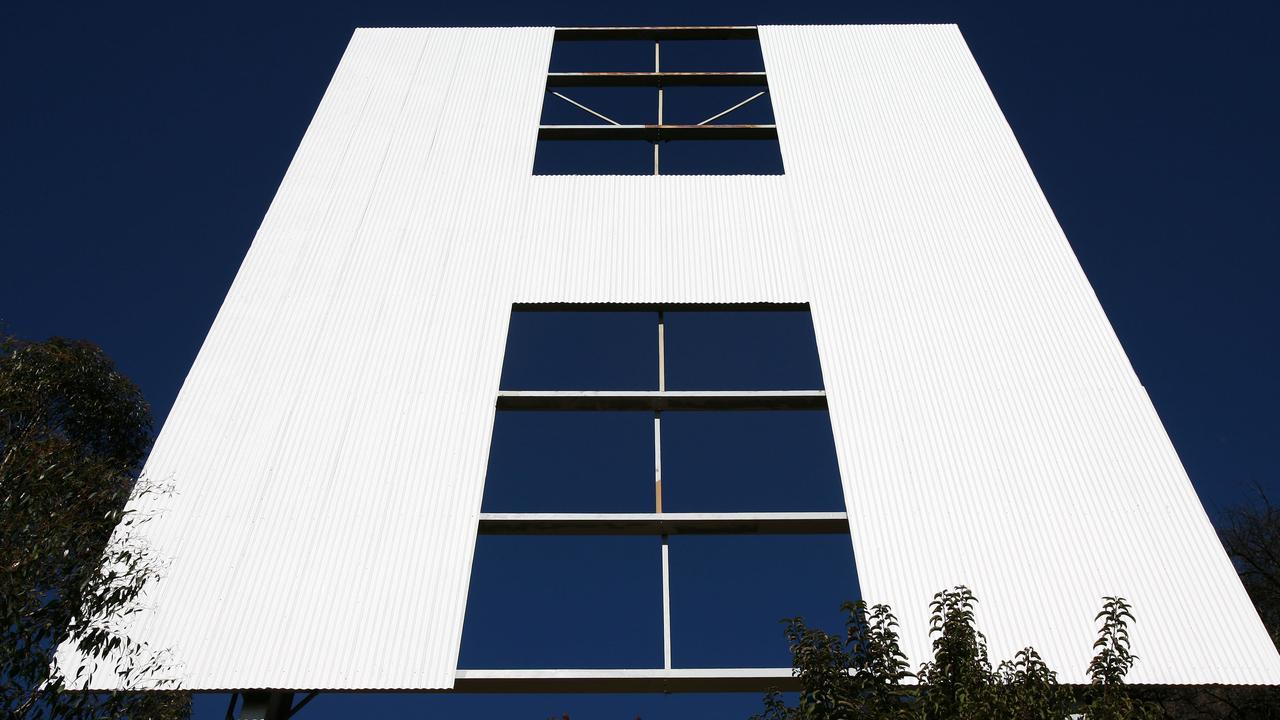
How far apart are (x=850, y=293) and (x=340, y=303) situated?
7.69 m

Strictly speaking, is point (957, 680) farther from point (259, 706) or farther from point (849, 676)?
point (259, 706)

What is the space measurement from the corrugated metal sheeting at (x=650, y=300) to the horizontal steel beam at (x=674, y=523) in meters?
0.59

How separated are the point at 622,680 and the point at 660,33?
48.8 ft

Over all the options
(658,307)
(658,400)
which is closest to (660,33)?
(658,307)

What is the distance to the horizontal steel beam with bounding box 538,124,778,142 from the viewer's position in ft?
58.0

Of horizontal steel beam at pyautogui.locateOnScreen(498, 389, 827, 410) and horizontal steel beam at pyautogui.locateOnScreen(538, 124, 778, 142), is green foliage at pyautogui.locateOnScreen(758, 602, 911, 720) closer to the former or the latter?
horizontal steel beam at pyautogui.locateOnScreen(498, 389, 827, 410)

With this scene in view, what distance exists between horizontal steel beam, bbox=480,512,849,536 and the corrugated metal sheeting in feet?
1.93

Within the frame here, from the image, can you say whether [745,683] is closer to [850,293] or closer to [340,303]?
[850,293]

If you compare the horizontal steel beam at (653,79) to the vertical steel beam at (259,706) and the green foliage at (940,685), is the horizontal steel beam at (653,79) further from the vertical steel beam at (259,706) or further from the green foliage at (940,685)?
the green foliage at (940,685)

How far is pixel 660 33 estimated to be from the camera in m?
20.2

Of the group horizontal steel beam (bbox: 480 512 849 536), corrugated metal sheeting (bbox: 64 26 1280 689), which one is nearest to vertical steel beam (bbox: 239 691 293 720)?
corrugated metal sheeting (bbox: 64 26 1280 689)

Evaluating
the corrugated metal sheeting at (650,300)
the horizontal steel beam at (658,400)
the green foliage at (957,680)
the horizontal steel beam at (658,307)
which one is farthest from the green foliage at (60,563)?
the green foliage at (957,680)

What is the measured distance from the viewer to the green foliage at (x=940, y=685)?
6.62 m

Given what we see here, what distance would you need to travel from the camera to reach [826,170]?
1591 cm
